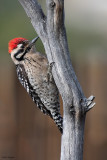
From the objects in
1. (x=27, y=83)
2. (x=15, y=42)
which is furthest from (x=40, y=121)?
(x=15, y=42)

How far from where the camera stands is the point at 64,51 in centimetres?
317

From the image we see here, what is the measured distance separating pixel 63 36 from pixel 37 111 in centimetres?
366

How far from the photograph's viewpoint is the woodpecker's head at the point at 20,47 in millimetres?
4047

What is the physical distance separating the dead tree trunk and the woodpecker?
30.1 inches

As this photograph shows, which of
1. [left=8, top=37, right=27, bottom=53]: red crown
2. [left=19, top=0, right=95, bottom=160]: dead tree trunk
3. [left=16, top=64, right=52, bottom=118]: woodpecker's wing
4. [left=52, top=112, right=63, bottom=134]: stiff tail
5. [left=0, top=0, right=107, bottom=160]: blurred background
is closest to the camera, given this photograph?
[left=19, top=0, right=95, bottom=160]: dead tree trunk

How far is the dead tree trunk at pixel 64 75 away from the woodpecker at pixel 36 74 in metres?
0.76

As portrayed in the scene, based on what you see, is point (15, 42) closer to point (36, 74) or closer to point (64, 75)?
point (36, 74)

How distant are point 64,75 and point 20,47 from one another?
106 centimetres

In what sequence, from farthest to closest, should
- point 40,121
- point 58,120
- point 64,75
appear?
point 40,121, point 58,120, point 64,75

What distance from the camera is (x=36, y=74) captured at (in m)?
4.20

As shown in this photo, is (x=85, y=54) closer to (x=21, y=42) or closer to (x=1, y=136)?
(x=1, y=136)

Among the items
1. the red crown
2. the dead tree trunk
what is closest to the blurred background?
the red crown

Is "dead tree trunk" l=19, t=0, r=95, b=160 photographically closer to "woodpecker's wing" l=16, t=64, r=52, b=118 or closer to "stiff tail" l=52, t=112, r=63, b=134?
"stiff tail" l=52, t=112, r=63, b=134

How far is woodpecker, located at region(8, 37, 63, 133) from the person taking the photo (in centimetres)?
408
